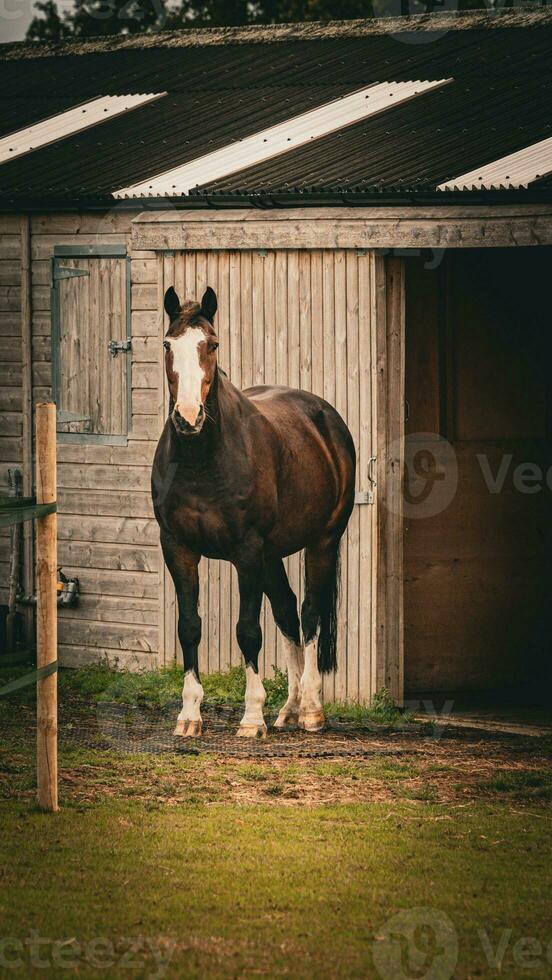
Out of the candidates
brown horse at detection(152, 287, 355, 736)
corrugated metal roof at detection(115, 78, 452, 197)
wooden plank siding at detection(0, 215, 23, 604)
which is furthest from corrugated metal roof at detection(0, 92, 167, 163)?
brown horse at detection(152, 287, 355, 736)

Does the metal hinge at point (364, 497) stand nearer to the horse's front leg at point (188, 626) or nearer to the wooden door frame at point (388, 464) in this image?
the wooden door frame at point (388, 464)

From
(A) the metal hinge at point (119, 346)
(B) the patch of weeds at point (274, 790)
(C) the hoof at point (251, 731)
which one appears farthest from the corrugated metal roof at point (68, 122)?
(B) the patch of weeds at point (274, 790)

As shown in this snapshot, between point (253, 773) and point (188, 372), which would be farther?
point (188, 372)

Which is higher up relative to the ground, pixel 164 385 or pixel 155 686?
pixel 164 385

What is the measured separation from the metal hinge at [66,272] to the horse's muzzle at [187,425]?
3.61m

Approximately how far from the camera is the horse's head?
30.8ft

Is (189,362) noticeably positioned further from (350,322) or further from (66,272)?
(66,272)

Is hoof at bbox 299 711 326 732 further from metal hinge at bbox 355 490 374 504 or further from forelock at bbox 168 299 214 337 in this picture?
forelock at bbox 168 299 214 337

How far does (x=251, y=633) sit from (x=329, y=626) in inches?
37.8

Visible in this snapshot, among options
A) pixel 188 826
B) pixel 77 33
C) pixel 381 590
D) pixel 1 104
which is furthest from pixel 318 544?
pixel 77 33

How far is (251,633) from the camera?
10008mm

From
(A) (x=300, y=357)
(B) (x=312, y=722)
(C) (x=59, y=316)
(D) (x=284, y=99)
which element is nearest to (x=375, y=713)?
(B) (x=312, y=722)

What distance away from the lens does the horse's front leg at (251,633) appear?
32.9ft

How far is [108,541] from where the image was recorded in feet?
41.5
